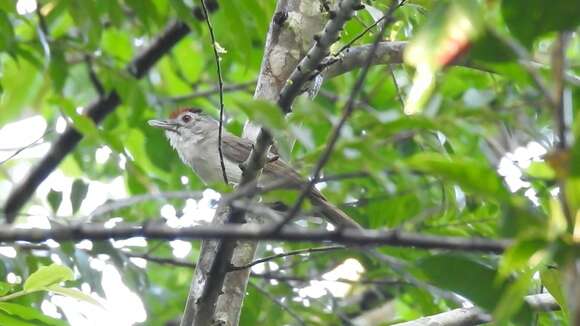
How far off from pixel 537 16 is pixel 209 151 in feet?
16.5

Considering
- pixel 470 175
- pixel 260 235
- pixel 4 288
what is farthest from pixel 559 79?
pixel 4 288

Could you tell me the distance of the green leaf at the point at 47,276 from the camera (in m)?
3.19

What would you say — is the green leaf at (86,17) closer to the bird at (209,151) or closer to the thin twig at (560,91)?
the bird at (209,151)

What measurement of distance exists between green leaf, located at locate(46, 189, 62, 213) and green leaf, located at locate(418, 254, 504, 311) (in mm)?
3316

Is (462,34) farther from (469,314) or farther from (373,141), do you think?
(469,314)

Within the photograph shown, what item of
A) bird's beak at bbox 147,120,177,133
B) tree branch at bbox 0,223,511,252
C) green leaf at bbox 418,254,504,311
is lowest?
tree branch at bbox 0,223,511,252

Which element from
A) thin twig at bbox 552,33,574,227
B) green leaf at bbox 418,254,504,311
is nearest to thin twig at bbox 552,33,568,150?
thin twig at bbox 552,33,574,227

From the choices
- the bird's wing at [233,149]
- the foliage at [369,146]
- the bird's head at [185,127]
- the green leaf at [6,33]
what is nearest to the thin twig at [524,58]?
the foliage at [369,146]

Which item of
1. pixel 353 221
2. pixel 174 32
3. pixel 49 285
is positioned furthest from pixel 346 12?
pixel 174 32

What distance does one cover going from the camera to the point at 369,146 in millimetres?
2018

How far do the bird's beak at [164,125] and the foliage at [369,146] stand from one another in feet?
0.49

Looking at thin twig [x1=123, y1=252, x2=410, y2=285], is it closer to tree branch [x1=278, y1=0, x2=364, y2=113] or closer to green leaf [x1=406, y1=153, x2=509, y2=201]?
tree branch [x1=278, y1=0, x2=364, y2=113]

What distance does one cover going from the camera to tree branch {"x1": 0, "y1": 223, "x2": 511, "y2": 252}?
1.57 meters

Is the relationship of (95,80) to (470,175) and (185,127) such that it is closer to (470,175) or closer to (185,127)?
(185,127)
